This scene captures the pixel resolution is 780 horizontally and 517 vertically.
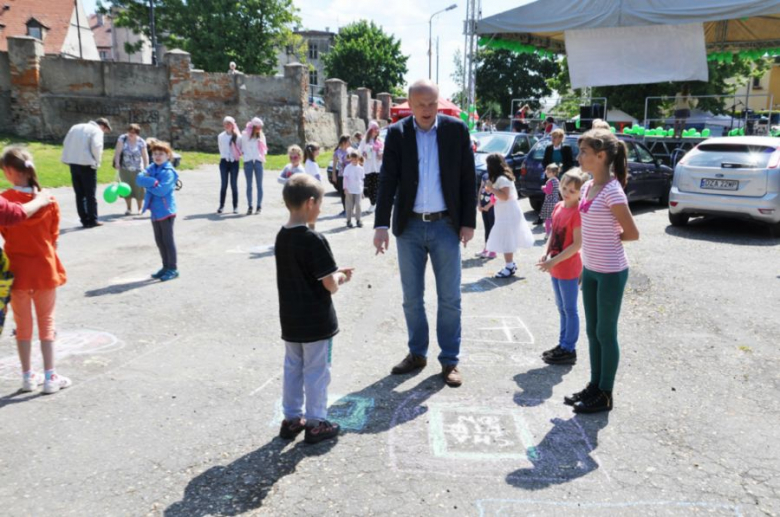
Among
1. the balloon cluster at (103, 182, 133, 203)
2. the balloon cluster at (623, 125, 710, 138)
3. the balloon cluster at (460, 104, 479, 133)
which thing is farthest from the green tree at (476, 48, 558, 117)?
the balloon cluster at (103, 182, 133, 203)

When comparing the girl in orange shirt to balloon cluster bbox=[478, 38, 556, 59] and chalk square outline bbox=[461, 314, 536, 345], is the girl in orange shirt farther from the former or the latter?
balloon cluster bbox=[478, 38, 556, 59]

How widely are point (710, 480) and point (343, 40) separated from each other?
208 ft

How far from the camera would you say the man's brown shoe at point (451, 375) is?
175 inches

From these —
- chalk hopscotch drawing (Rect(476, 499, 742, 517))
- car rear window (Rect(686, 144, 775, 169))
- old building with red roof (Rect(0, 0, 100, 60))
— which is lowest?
chalk hopscotch drawing (Rect(476, 499, 742, 517))

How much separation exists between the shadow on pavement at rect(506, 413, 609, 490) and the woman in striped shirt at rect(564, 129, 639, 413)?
173mm

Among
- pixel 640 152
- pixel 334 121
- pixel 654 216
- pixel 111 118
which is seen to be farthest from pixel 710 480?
pixel 334 121

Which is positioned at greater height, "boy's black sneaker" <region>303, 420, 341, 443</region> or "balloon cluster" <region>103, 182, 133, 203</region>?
"balloon cluster" <region>103, 182, 133, 203</region>

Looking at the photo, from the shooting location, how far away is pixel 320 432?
3600 millimetres

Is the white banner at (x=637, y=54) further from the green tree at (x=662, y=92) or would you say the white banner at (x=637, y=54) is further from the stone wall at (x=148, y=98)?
the stone wall at (x=148, y=98)

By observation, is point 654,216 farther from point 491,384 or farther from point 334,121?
point 334,121

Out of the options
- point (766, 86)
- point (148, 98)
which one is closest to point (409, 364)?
point (148, 98)

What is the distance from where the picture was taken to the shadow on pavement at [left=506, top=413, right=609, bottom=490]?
3.25 m

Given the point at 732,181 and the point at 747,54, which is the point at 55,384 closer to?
the point at 732,181

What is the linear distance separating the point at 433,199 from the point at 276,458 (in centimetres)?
206
